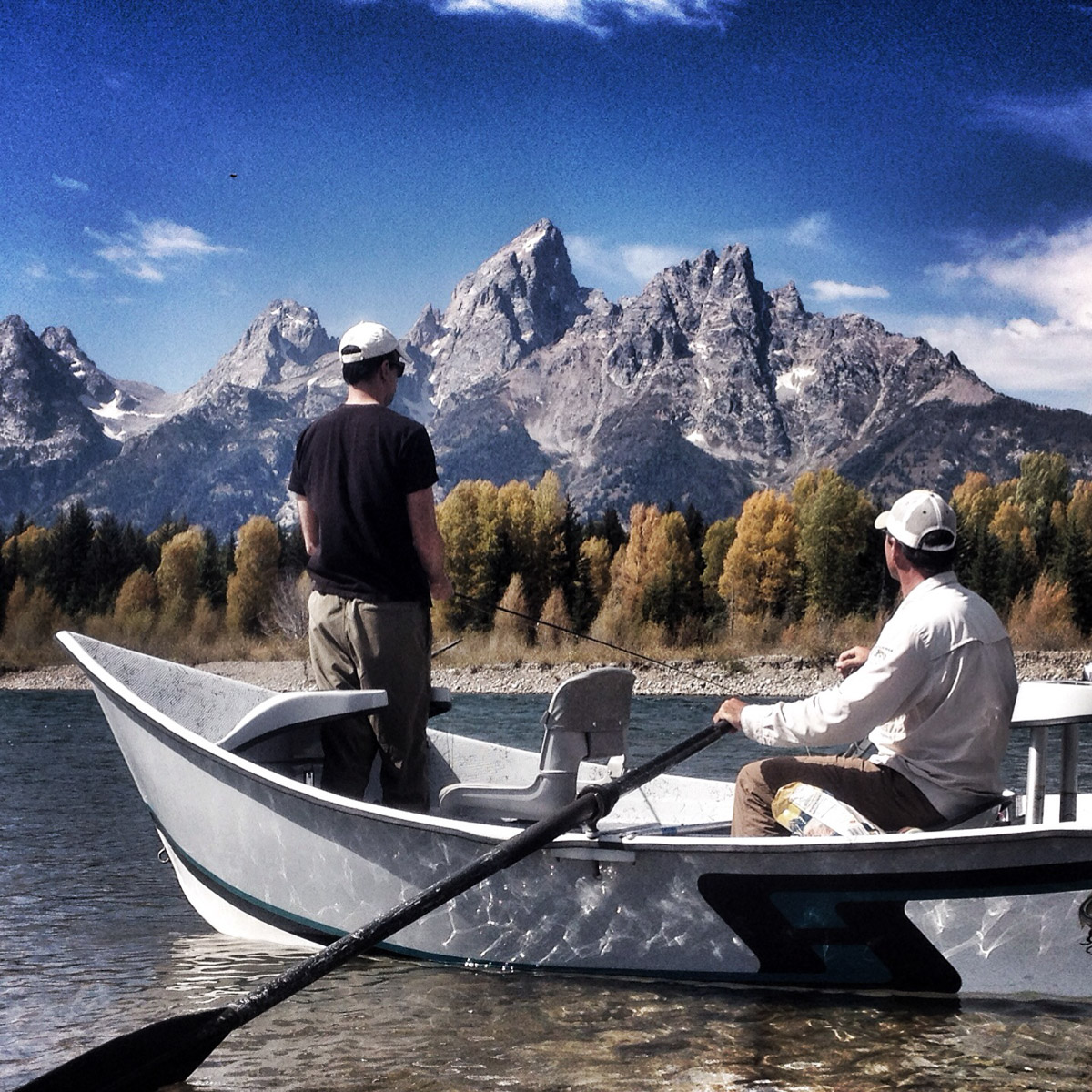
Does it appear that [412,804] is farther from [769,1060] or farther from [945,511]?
[945,511]

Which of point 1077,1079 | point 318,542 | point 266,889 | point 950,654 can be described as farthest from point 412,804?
point 1077,1079

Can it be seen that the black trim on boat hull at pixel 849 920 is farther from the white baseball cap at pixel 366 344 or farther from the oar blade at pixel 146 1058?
the white baseball cap at pixel 366 344

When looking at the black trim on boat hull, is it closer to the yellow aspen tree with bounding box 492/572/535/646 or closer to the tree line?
the yellow aspen tree with bounding box 492/572/535/646

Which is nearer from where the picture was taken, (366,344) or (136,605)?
(366,344)

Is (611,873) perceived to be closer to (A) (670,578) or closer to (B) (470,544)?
(B) (470,544)

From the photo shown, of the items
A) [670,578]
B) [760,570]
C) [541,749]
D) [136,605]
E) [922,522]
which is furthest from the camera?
[136,605]

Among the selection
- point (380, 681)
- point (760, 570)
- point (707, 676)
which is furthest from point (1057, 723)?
point (760, 570)

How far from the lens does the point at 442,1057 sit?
4688mm

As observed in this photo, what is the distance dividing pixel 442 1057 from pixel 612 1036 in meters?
0.62

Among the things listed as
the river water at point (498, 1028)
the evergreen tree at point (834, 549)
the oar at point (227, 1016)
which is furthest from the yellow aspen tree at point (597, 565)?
the oar at point (227, 1016)

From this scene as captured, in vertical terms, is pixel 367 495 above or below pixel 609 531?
below

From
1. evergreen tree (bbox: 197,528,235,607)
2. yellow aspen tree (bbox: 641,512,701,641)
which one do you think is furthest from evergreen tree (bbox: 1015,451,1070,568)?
evergreen tree (bbox: 197,528,235,607)

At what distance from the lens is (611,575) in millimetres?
74438

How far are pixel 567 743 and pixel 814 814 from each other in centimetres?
146
